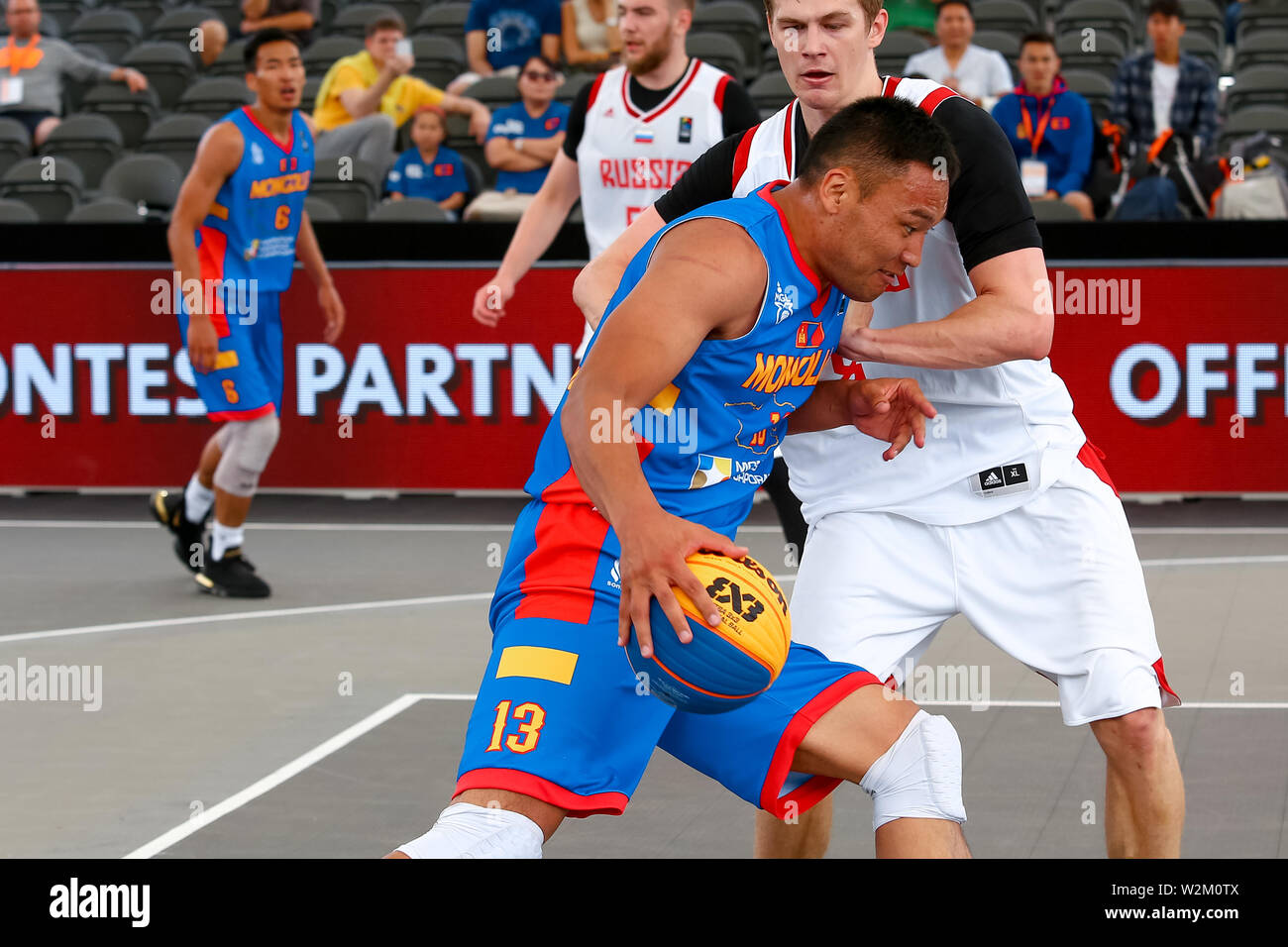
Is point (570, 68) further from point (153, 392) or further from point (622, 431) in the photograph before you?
point (622, 431)

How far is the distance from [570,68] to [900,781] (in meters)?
10.8

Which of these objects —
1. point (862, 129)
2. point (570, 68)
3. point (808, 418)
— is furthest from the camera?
point (570, 68)

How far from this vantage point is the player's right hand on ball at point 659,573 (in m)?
2.88

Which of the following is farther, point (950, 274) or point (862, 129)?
point (950, 274)

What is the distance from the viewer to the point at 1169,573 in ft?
28.1

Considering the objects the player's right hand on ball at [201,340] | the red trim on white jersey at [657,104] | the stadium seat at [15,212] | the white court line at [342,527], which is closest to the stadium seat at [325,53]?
the stadium seat at [15,212]

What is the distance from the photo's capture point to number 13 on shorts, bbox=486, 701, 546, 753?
3092 millimetres

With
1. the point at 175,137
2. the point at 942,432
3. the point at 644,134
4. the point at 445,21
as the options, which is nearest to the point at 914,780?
the point at 942,432

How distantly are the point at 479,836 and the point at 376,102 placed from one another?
10.5m

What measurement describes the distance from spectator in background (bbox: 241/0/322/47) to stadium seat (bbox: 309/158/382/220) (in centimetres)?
→ 330

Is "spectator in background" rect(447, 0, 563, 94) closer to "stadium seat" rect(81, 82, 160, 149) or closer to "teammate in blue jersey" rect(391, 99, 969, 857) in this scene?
"stadium seat" rect(81, 82, 160, 149)

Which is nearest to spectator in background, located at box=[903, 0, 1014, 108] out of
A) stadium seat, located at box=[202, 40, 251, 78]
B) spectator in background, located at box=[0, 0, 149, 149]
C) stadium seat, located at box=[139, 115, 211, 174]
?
stadium seat, located at box=[139, 115, 211, 174]
